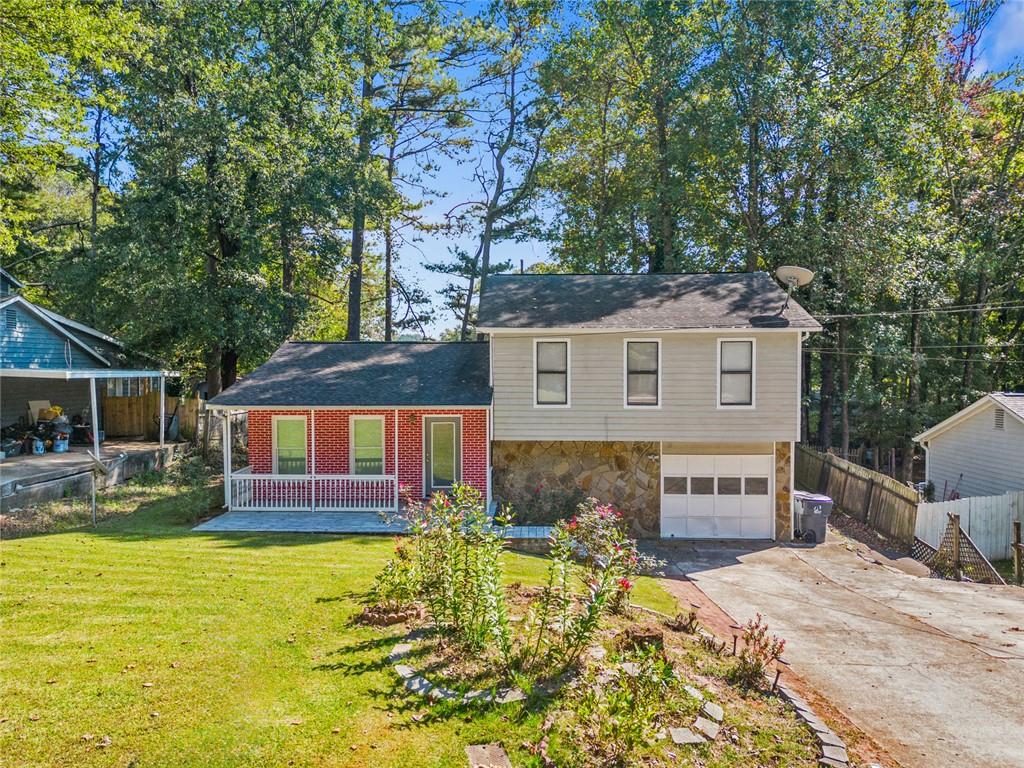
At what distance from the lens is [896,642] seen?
8320 millimetres

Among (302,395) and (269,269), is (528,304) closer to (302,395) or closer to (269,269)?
(302,395)

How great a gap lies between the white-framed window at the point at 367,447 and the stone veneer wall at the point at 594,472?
2926mm

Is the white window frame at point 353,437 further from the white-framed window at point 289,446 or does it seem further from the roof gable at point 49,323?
the roof gable at point 49,323

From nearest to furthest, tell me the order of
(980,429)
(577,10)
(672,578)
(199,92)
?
(672,578), (980,429), (199,92), (577,10)

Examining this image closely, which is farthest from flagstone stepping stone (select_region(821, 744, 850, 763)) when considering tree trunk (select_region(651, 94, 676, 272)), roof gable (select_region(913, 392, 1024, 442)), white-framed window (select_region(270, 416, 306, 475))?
tree trunk (select_region(651, 94, 676, 272))

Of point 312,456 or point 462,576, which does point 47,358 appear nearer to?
point 312,456

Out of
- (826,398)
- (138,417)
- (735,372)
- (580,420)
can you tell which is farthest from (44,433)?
(826,398)

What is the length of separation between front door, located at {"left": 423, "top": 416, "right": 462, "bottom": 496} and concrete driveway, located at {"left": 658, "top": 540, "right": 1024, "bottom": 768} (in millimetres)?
5569

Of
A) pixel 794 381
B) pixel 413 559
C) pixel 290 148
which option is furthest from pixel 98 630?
pixel 290 148

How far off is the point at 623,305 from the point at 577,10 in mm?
16989

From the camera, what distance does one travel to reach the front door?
51.3 feet

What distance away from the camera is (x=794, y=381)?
14836 millimetres

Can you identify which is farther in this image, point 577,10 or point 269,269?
point 577,10

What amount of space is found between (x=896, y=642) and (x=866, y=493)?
1039 centimetres
